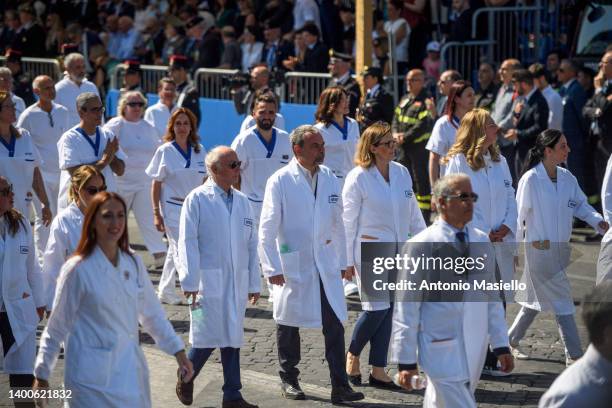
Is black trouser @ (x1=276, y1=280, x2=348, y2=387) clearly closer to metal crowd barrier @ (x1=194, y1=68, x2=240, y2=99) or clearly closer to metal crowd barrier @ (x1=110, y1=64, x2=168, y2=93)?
metal crowd barrier @ (x1=194, y1=68, x2=240, y2=99)

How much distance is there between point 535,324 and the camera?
1104 cm

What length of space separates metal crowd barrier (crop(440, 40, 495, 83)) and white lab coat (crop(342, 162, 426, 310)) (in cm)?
898

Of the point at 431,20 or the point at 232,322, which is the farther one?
the point at 431,20

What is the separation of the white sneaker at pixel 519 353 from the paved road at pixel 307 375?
0.23ft

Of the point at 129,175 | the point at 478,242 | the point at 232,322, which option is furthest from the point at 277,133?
the point at 478,242

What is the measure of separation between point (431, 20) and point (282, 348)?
39.9ft

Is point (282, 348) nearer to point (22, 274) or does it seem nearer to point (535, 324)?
point (22, 274)

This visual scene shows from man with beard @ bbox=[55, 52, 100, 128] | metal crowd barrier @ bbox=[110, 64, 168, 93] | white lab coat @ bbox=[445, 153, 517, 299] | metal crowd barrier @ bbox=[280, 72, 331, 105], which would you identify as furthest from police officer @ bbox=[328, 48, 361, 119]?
white lab coat @ bbox=[445, 153, 517, 299]

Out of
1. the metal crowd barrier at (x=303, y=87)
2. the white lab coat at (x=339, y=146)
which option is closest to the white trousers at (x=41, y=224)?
the white lab coat at (x=339, y=146)

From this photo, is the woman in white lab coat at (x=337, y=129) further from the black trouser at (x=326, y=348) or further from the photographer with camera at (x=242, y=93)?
the photographer with camera at (x=242, y=93)

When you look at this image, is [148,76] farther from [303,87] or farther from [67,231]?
[67,231]

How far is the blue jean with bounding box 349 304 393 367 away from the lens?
914cm

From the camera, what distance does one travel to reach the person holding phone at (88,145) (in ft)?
37.1

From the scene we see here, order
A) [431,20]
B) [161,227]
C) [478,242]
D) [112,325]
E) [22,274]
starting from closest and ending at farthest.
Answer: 1. [112,325]
2. [478,242]
3. [22,274]
4. [161,227]
5. [431,20]
